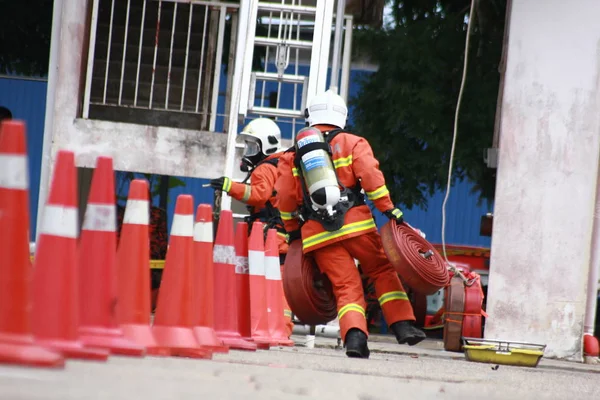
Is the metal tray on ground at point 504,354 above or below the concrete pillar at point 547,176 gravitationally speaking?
below

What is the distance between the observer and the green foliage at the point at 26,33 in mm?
16594

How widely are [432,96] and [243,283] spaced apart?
8.79m

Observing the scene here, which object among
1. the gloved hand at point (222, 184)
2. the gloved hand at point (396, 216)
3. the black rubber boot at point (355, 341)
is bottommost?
the black rubber boot at point (355, 341)

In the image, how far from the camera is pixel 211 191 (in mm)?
22172

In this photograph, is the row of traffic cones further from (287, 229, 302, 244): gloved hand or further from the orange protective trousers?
(287, 229, 302, 244): gloved hand

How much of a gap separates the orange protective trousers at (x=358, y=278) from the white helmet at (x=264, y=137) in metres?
2.42

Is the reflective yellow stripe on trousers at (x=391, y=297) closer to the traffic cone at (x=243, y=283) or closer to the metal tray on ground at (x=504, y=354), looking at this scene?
the traffic cone at (x=243, y=283)

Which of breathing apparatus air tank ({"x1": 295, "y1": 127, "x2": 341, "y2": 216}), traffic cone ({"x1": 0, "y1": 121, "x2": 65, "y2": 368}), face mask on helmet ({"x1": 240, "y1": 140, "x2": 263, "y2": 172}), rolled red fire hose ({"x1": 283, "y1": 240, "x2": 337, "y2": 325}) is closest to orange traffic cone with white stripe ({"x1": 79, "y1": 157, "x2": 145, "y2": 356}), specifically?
traffic cone ({"x1": 0, "y1": 121, "x2": 65, "y2": 368})

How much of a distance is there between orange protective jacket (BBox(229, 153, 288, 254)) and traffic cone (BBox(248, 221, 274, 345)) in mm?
1403

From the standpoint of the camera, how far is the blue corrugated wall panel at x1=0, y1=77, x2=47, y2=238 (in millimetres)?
21109

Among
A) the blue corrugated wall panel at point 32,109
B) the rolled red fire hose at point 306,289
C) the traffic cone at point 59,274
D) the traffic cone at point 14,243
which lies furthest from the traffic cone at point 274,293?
the blue corrugated wall panel at point 32,109

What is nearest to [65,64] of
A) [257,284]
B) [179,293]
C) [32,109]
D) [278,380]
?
[257,284]

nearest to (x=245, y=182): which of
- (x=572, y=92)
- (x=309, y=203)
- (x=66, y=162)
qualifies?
(x=309, y=203)

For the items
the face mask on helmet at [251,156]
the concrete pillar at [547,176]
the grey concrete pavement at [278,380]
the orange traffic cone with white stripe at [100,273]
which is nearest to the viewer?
the grey concrete pavement at [278,380]
